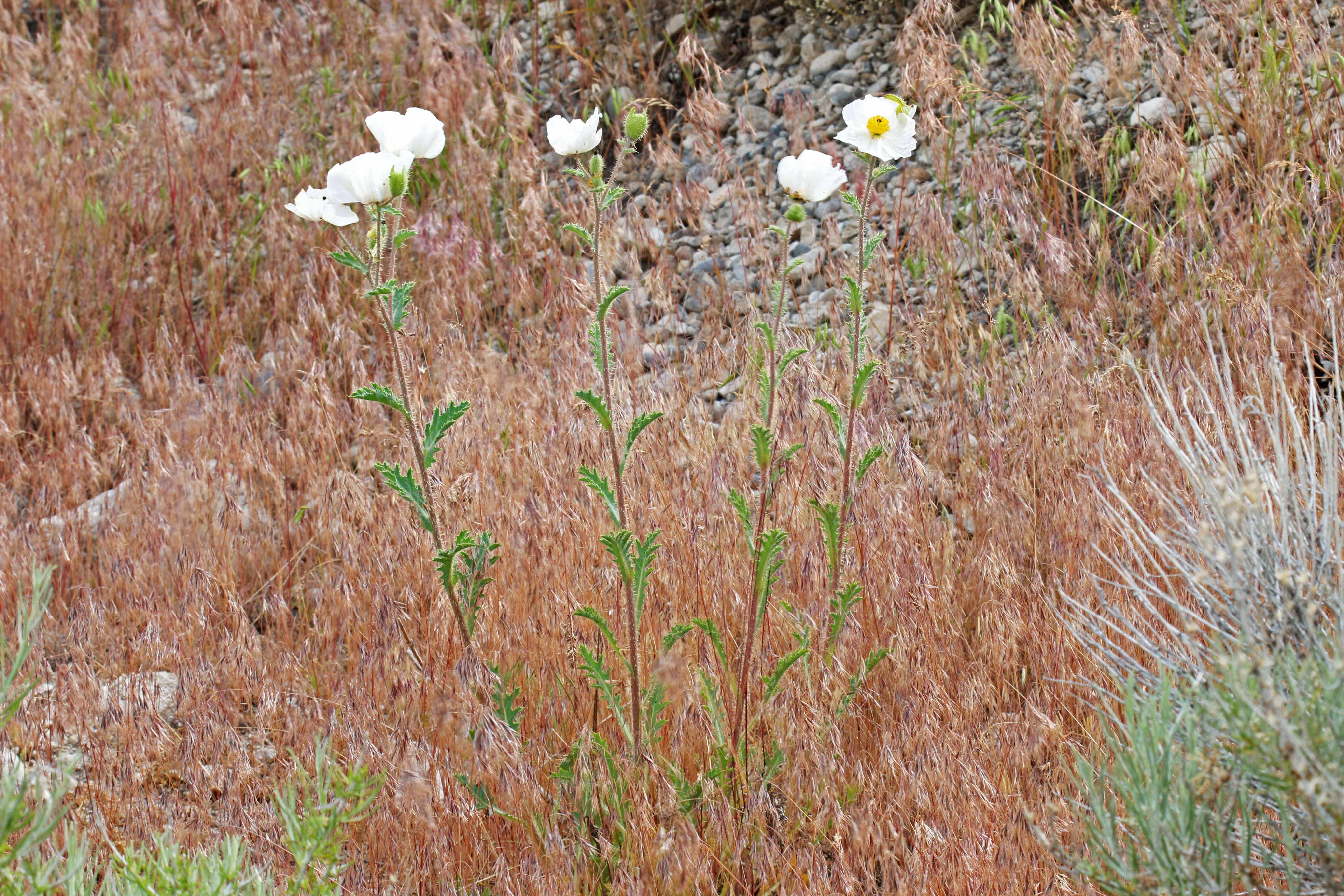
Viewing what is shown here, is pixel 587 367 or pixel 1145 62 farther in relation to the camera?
pixel 1145 62

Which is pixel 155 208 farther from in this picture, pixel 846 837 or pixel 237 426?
pixel 846 837

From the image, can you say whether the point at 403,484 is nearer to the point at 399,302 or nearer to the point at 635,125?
the point at 399,302

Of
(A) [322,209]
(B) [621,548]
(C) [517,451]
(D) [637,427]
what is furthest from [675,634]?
(C) [517,451]

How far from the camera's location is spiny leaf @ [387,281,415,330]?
5.71ft

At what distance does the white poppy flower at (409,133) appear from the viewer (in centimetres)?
180

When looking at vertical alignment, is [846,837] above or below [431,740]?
below

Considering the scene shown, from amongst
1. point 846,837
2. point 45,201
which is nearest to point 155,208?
point 45,201

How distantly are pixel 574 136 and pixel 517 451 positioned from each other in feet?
3.92

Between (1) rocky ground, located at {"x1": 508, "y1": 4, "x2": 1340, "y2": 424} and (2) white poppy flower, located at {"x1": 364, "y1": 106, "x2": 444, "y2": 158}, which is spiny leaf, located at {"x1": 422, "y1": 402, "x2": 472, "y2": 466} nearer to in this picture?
(2) white poppy flower, located at {"x1": 364, "y1": 106, "x2": 444, "y2": 158}

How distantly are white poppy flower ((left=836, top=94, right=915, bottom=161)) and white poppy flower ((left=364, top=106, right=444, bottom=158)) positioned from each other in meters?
0.80

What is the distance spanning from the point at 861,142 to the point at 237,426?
2272 mm

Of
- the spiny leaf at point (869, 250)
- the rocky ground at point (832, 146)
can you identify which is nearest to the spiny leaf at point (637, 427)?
the spiny leaf at point (869, 250)

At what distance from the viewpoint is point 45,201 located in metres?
4.00

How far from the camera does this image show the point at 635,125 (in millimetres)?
1816
